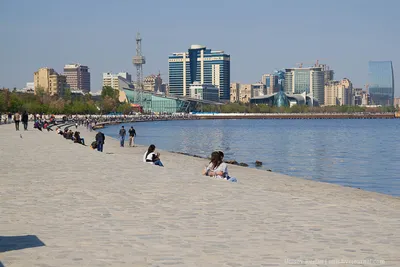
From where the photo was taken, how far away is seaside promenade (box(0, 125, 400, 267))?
258 inches

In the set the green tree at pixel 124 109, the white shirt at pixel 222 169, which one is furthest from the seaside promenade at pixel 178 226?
the green tree at pixel 124 109

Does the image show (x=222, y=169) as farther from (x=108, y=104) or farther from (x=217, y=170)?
(x=108, y=104)

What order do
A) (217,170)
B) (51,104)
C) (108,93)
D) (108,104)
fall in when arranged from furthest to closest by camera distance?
(108,93)
(108,104)
(51,104)
(217,170)

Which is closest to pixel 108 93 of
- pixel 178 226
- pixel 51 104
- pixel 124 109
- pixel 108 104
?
pixel 124 109

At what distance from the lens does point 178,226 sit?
8.32 metres

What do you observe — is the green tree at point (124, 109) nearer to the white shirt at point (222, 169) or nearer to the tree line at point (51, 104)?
the tree line at point (51, 104)

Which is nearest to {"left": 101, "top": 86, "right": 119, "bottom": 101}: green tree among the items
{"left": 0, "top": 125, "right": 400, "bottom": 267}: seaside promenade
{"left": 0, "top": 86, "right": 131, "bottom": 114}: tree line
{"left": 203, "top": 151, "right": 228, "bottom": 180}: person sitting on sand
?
{"left": 0, "top": 86, "right": 131, "bottom": 114}: tree line

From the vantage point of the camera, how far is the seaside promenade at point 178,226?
6562 millimetres

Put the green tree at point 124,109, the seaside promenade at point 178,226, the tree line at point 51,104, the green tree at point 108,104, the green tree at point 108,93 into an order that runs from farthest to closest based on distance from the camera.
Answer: the green tree at point 124,109 < the green tree at point 108,93 < the green tree at point 108,104 < the tree line at point 51,104 < the seaside promenade at point 178,226

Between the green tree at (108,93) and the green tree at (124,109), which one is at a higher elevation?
the green tree at (108,93)

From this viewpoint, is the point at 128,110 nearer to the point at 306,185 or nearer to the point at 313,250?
the point at 306,185

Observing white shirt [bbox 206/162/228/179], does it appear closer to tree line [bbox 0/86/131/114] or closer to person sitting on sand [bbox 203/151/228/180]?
person sitting on sand [bbox 203/151/228/180]

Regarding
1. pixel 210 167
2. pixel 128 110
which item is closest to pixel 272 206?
pixel 210 167

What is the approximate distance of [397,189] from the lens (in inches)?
854
